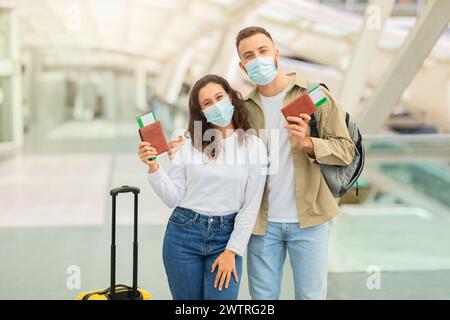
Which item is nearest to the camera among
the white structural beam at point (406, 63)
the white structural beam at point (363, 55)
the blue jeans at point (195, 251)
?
the blue jeans at point (195, 251)

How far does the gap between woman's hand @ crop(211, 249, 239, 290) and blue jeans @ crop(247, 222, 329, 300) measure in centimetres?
16

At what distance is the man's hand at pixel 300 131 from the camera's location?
231 cm

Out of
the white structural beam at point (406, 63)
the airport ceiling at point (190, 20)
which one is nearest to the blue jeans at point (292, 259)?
the white structural beam at point (406, 63)

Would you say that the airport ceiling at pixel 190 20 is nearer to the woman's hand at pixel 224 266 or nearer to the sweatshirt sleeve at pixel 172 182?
the sweatshirt sleeve at pixel 172 182

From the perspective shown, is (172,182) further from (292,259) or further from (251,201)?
(292,259)

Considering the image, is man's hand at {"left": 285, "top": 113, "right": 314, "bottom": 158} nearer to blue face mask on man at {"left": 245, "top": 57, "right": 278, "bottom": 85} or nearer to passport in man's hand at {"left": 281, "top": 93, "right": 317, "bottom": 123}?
passport in man's hand at {"left": 281, "top": 93, "right": 317, "bottom": 123}

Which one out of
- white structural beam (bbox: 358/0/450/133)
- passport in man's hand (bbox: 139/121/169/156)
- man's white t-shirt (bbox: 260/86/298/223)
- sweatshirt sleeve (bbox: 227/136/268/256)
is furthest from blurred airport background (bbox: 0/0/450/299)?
passport in man's hand (bbox: 139/121/169/156)

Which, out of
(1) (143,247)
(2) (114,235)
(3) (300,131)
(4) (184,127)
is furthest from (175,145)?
(4) (184,127)

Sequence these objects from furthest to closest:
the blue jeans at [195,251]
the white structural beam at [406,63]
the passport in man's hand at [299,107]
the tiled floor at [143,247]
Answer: the white structural beam at [406,63], the tiled floor at [143,247], the blue jeans at [195,251], the passport in man's hand at [299,107]

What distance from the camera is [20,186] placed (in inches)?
356

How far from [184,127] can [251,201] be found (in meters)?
10.4

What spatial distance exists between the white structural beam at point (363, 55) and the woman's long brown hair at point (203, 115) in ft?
11.6

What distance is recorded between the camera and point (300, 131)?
2322 mm

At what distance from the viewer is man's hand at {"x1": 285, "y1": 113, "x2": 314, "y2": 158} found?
2307 mm
